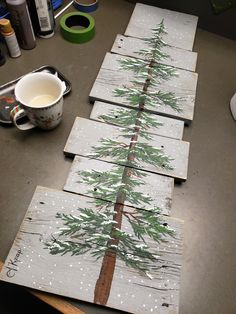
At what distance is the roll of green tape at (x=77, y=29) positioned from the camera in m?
0.72

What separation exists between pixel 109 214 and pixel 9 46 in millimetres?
473

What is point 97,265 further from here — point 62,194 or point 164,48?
point 164,48

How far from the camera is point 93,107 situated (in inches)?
24.1

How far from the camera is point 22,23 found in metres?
0.64

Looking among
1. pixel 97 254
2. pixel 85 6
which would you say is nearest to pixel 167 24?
pixel 85 6

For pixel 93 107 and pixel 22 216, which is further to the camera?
pixel 93 107

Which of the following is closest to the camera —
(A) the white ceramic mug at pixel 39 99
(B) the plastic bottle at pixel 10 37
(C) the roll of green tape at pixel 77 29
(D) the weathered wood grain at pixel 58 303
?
(D) the weathered wood grain at pixel 58 303

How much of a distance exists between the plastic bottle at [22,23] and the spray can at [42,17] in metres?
0.04

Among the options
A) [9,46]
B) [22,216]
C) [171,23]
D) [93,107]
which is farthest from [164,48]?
[22,216]

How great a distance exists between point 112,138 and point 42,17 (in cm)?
38

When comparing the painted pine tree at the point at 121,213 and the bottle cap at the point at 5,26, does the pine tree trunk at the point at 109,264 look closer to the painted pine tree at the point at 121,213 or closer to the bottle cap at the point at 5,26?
the painted pine tree at the point at 121,213

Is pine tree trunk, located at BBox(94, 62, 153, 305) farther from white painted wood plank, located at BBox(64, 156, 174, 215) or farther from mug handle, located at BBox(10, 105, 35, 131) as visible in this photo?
mug handle, located at BBox(10, 105, 35, 131)
